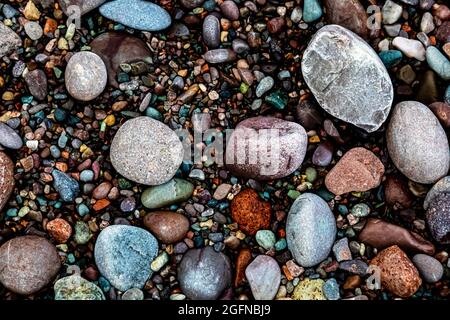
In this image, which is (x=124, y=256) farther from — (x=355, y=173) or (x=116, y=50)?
(x=355, y=173)

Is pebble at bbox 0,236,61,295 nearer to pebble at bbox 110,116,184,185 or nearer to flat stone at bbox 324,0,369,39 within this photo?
pebble at bbox 110,116,184,185

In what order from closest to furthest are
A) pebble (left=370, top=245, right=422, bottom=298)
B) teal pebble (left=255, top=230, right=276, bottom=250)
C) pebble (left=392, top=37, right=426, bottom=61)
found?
pebble (left=370, top=245, right=422, bottom=298) < teal pebble (left=255, top=230, right=276, bottom=250) < pebble (left=392, top=37, right=426, bottom=61)

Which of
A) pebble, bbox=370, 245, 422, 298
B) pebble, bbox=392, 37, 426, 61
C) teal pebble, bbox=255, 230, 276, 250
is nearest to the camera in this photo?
pebble, bbox=370, 245, 422, 298

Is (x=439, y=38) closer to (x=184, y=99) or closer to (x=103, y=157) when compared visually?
(x=184, y=99)

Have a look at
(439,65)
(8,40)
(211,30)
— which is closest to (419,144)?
(439,65)

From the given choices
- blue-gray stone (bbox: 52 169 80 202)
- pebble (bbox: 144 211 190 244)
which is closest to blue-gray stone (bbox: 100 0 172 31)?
blue-gray stone (bbox: 52 169 80 202)
